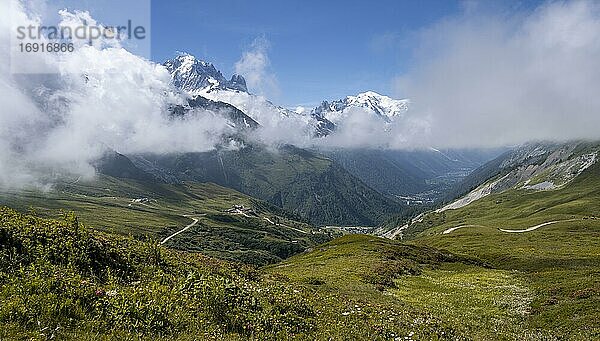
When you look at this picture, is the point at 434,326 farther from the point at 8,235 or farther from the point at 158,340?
the point at 8,235

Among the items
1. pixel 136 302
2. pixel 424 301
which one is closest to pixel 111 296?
pixel 136 302

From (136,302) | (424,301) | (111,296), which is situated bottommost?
(424,301)

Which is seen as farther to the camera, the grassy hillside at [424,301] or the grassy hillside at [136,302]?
the grassy hillside at [424,301]

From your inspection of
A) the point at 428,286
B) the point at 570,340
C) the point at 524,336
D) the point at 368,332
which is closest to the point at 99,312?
the point at 368,332

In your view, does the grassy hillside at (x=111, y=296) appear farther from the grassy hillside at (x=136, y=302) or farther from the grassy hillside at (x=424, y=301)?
the grassy hillside at (x=424, y=301)

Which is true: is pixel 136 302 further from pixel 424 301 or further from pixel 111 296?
pixel 424 301

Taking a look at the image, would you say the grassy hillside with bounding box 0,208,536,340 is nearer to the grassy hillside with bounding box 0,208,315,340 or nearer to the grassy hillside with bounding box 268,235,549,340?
the grassy hillside with bounding box 0,208,315,340

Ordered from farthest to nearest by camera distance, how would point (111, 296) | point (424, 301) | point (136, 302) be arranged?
point (424, 301), point (111, 296), point (136, 302)

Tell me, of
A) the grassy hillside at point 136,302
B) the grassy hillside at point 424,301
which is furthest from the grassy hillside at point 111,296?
the grassy hillside at point 424,301

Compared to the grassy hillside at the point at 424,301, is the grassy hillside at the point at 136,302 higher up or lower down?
higher up

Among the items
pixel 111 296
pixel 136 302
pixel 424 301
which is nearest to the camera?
pixel 136 302

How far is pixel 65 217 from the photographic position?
22375 mm

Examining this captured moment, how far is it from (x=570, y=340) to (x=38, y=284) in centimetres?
3116

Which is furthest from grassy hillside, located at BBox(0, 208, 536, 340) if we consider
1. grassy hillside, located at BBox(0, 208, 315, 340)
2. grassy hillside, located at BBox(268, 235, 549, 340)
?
grassy hillside, located at BBox(268, 235, 549, 340)
